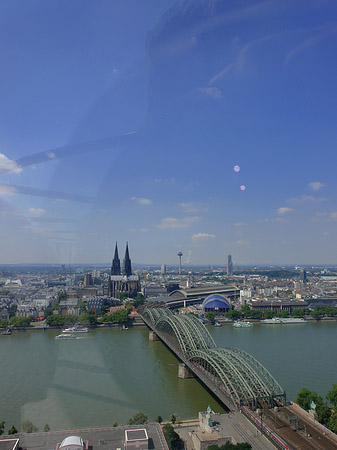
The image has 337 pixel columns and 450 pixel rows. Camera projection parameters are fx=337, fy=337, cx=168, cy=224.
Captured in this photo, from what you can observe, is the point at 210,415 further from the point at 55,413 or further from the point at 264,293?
the point at 264,293

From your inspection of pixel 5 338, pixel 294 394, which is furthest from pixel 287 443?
pixel 5 338

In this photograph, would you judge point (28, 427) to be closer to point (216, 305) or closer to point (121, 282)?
point (216, 305)

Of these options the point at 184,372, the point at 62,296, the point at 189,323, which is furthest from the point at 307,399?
the point at 62,296

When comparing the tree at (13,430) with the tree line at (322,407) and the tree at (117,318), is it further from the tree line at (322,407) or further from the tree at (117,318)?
the tree at (117,318)

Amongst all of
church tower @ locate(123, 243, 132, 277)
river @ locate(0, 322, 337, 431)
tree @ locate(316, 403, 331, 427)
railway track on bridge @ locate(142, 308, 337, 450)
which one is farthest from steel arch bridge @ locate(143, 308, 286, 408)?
church tower @ locate(123, 243, 132, 277)

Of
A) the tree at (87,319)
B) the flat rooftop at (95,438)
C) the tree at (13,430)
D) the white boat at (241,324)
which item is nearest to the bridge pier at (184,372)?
the flat rooftop at (95,438)

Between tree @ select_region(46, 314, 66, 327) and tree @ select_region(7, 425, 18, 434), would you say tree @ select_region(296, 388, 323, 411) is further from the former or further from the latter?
tree @ select_region(46, 314, 66, 327)
